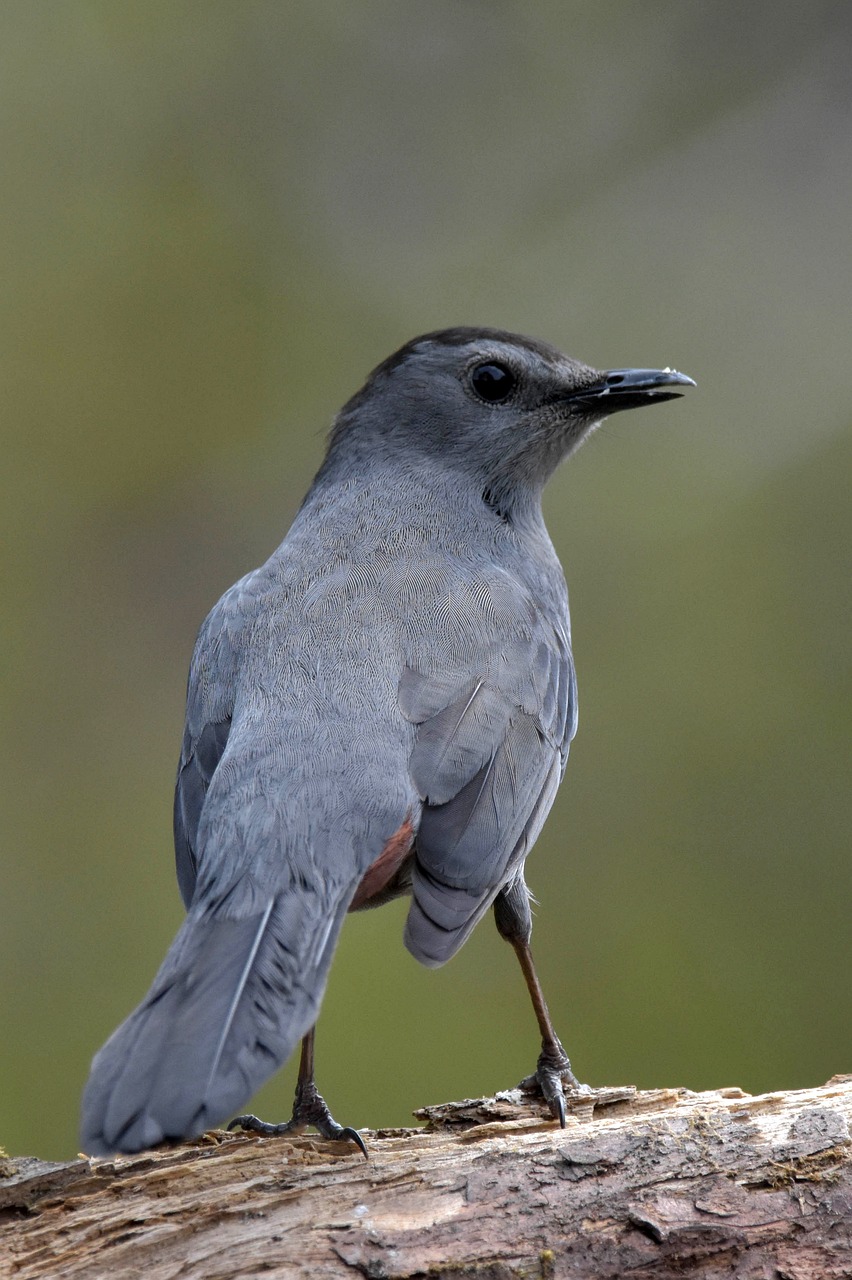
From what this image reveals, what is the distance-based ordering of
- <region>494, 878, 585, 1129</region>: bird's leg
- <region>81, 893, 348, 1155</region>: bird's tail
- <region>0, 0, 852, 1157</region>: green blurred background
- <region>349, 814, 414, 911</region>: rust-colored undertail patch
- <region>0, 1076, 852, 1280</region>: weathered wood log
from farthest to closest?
<region>0, 0, 852, 1157</region>: green blurred background < <region>494, 878, 585, 1129</region>: bird's leg < <region>349, 814, 414, 911</region>: rust-colored undertail patch < <region>0, 1076, 852, 1280</region>: weathered wood log < <region>81, 893, 348, 1155</region>: bird's tail

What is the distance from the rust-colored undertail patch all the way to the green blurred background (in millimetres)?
2945

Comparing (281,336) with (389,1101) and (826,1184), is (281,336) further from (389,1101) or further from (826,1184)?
(826,1184)

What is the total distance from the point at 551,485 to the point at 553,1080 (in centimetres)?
525

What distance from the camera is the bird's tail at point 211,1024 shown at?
2.71 m

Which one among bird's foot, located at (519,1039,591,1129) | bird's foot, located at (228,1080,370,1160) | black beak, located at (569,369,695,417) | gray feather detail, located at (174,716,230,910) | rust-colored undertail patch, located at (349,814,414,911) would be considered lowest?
bird's foot, located at (519,1039,591,1129)

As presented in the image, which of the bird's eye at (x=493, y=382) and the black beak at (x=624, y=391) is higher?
the bird's eye at (x=493, y=382)

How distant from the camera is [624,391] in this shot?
512 cm

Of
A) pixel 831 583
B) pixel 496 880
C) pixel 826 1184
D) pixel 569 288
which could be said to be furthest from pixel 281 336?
pixel 826 1184

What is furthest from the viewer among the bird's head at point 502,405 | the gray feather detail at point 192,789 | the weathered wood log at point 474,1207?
the bird's head at point 502,405

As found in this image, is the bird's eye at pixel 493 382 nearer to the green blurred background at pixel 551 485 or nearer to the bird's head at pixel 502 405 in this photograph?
the bird's head at pixel 502 405

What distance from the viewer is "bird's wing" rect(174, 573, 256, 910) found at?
150 inches

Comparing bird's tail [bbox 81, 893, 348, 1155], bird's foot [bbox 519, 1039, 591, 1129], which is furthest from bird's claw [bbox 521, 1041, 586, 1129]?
bird's tail [bbox 81, 893, 348, 1155]

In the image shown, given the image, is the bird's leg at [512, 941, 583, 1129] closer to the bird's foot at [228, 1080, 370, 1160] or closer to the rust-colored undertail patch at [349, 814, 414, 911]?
the bird's foot at [228, 1080, 370, 1160]

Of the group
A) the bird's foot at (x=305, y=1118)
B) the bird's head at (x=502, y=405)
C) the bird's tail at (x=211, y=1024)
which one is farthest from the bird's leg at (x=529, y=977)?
the bird's head at (x=502, y=405)
